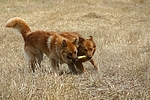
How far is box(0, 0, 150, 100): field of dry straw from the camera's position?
505 cm

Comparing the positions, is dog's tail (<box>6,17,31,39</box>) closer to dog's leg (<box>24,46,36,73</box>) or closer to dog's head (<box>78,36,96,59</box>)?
dog's leg (<box>24,46,36,73</box>)

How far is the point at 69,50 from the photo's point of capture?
6.71 m

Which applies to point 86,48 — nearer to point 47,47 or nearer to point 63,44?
point 63,44

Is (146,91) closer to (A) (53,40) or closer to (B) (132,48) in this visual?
(A) (53,40)

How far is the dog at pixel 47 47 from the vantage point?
677cm

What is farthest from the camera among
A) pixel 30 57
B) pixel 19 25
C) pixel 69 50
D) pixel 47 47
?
pixel 19 25

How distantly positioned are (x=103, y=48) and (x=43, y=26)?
246 inches

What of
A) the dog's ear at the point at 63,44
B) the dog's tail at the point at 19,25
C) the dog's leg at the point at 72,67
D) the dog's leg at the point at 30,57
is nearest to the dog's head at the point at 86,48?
the dog's leg at the point at 72,67

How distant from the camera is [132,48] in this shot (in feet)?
33.7

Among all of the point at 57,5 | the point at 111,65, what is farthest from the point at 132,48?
the point at 57,5

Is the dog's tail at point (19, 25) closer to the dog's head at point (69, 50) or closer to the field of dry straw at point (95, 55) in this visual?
the field of dry straw at point (95, 55)

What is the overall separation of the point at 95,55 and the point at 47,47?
1.98m

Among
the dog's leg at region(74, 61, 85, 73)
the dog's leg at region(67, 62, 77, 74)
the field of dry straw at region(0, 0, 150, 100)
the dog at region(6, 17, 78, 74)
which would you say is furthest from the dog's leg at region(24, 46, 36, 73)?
the dog's leg at region(74, 61, 85, 73)

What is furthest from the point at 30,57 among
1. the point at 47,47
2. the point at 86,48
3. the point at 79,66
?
the point at 86,48
